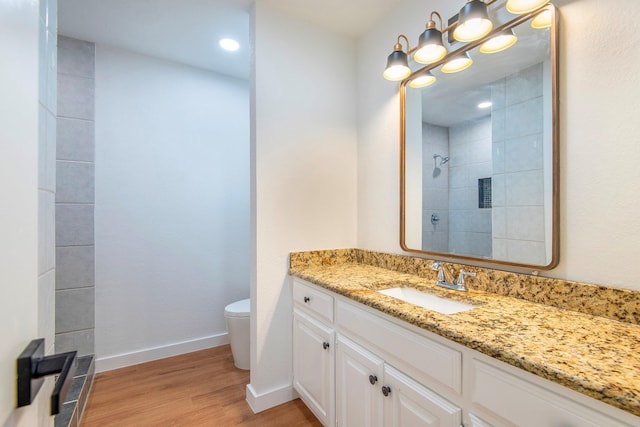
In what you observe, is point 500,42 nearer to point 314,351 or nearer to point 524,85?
point 524,85

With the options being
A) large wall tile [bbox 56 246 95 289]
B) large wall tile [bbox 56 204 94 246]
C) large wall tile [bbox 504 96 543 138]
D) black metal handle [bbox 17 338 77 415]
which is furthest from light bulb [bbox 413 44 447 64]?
large wall tile [bbox 56 246 95 289]

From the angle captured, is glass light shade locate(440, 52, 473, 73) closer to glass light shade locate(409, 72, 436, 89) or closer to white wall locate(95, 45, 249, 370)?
glass light shade locate(409, 72, 436, 89)

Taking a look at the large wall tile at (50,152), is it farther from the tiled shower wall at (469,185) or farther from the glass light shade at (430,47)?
the tiled shower wall at (469,185)

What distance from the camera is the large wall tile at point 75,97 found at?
2.12 metres

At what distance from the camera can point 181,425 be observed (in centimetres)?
167

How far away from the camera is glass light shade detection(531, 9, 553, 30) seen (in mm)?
1152

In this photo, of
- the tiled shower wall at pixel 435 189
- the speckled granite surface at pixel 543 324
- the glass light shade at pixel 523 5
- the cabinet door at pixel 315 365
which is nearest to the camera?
the speckled granite surface at pixel 543 324

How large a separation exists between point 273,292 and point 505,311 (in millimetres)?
1266

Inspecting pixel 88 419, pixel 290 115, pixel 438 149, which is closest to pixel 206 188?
pixel 290 115

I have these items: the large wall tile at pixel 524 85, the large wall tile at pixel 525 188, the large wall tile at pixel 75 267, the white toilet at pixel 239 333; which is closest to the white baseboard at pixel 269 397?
the white toilet at pixel 239 333

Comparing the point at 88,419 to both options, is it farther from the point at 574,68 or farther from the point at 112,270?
the point at 574,68

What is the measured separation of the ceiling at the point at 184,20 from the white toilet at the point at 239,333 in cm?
206

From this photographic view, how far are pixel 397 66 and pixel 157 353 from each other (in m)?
2.75

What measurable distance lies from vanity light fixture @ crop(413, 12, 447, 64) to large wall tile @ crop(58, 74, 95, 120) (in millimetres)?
2335
